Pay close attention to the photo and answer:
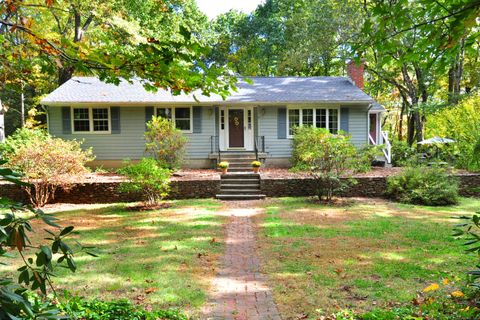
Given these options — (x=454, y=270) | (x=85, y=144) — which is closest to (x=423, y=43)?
(x=454, y=270)

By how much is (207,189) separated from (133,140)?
597 centimetres

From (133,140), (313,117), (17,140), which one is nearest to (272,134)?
(313,117)

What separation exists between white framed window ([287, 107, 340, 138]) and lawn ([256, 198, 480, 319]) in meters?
7.27

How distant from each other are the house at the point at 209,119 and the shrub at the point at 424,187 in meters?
5.17

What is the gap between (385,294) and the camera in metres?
4.43

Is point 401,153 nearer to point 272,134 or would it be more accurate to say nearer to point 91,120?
point 272,134

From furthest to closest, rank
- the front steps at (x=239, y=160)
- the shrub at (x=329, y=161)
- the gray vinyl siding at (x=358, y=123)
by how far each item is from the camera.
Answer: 1. the gray vinyl siding at (x=358, y=123)
2. the front steps at (x=239, y=160)
3. the shrub at (x=329, y=161)

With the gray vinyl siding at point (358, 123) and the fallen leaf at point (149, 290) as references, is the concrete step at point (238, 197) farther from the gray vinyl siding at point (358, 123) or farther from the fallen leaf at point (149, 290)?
the fallen leaf at point (149, 290)

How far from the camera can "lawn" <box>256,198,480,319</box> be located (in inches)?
174

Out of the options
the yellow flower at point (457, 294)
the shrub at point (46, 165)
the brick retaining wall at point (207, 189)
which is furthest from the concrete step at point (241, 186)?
the yellow flower at point (457, 294)

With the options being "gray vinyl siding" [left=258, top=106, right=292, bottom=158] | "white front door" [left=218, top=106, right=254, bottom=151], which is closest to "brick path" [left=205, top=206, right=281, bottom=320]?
"gray vinyl siding" [left=258, top=106, right=292, bottom=158]

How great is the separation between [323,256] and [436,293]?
2002 millimetres

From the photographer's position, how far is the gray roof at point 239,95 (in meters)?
15.9

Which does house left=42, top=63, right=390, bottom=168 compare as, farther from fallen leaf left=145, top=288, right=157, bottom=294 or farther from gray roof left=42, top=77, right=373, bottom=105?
fallen leaf left=145, top=288, right=157, bottom=294
